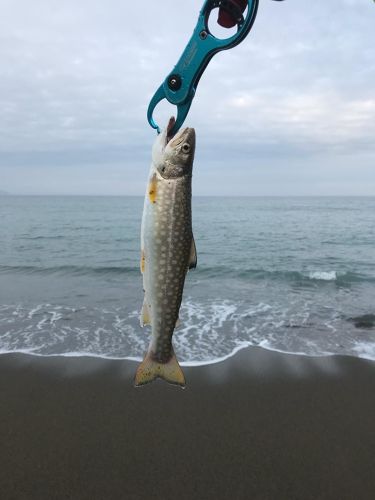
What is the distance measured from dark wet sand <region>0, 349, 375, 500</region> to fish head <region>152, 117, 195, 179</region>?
4632 mm

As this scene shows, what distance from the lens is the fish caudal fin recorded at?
327cm

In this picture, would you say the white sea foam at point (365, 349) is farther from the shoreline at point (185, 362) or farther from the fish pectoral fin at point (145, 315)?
the fish pectoral fin at point (145, 315)

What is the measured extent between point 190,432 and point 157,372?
407cm

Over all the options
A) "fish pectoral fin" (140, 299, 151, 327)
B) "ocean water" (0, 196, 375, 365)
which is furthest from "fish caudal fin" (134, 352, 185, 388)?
"ocean water" (0, 196, 375, 365)

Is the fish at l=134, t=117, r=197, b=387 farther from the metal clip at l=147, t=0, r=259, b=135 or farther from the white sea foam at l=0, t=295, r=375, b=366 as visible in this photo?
the white sea foam at l=0, t=295, r=375, b=366

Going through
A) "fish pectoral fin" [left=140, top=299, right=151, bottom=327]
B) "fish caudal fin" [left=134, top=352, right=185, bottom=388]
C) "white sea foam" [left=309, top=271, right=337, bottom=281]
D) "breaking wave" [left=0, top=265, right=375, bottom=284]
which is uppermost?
"fish pectoral fin" [left=140, top=299, right=151, bottom=327]

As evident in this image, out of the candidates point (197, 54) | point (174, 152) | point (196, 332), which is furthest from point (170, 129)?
point (196, 332)

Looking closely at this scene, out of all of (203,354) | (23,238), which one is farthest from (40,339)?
(23,238)

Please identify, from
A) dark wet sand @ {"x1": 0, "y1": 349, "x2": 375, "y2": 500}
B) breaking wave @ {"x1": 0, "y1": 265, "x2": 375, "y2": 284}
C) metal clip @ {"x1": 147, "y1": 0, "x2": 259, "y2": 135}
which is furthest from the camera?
breaking wave @ {"x1": 0, "y1": 265, "x2": 375, "y2": 284}

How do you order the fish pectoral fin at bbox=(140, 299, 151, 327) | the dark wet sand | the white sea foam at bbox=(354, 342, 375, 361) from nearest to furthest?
the fish pectoral fin at bbox=(140, 299, 151, 327) < the dark wet sand < the white sea foam at bbox=(354, 342, 375, 361)

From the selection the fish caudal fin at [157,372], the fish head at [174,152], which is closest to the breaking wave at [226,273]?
the fish caudal fin at [157,372]

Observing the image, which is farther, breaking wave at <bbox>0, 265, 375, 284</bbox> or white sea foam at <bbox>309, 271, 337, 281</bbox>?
breaking wave at <bbox>0, 265, 375, 284</bbox>

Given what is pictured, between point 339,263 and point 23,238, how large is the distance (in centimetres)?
2502

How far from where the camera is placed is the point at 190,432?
6824mm
